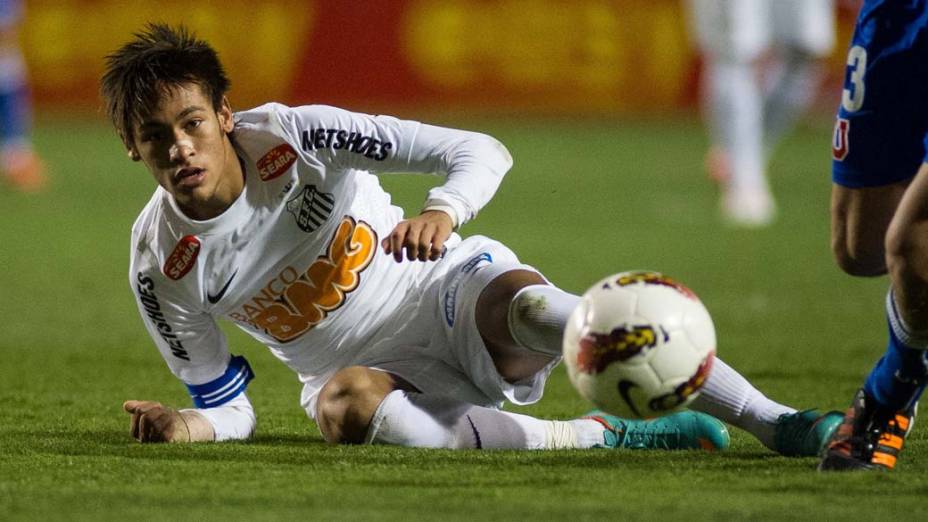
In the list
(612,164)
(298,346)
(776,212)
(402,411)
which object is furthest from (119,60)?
(612,164)

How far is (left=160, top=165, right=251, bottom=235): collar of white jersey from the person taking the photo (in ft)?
13.5

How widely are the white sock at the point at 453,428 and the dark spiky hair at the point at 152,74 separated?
92cm

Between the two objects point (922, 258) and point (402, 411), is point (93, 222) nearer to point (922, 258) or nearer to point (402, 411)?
point (402, 411)

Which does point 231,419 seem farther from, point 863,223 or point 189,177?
point 863,223

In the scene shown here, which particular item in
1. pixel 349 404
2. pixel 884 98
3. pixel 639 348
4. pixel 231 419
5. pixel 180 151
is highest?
pixel 884 98

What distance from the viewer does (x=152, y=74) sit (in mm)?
4004

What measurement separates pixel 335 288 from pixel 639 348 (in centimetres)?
106

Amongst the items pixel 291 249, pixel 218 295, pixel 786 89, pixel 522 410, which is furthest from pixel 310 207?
pixel 786 89

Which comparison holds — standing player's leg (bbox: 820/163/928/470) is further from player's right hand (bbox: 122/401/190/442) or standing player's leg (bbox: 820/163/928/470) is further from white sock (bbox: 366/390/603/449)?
player's right hand (bbox: 122/401/190/442)

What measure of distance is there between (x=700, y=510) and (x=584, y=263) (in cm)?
525

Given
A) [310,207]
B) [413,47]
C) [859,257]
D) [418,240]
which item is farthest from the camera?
[413,47]

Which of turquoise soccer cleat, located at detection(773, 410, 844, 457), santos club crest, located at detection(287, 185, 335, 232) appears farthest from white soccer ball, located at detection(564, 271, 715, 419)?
santos club crest, located at detection(287, 185, 335, 232)

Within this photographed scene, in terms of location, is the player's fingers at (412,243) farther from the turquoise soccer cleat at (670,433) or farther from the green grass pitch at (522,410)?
the turquoise soccer cleat at (670,433)

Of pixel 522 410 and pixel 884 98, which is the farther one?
pixel 522 410
